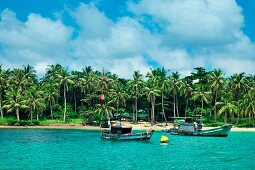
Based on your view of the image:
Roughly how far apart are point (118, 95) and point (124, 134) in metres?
40.5

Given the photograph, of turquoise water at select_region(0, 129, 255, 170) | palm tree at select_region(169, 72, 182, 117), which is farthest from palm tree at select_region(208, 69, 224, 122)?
turquoise water at select_region(0, 129, 255, 170)

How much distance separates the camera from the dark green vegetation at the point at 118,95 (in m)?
103

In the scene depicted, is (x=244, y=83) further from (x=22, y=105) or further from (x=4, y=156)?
(x=4, y=156)

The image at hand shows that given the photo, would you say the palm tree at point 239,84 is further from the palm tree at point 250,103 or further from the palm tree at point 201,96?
the palm tree at point 250,103

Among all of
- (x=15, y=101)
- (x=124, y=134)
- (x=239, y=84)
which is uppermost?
(x=239, y=84)

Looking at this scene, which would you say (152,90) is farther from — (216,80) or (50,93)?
(50,93)

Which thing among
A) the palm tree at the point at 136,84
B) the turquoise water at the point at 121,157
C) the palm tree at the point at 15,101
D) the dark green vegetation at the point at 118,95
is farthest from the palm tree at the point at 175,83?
the turquoise water at the point at 121,157

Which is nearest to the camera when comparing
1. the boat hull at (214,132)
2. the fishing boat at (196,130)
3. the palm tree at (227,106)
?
the boat hull at (214,132)

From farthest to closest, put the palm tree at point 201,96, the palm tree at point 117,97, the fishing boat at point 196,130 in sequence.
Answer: the palm tree at point 117,97
the palm tree at point 201,96
the fishing boat at point 196,130

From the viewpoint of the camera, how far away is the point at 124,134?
65938 millimetres

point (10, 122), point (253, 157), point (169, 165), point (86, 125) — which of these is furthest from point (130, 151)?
point (10, 122)

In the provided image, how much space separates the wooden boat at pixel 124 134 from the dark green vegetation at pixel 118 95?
32633 mm

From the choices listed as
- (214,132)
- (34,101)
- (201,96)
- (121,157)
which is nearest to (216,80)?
(201,96)

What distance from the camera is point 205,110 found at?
107 metres
